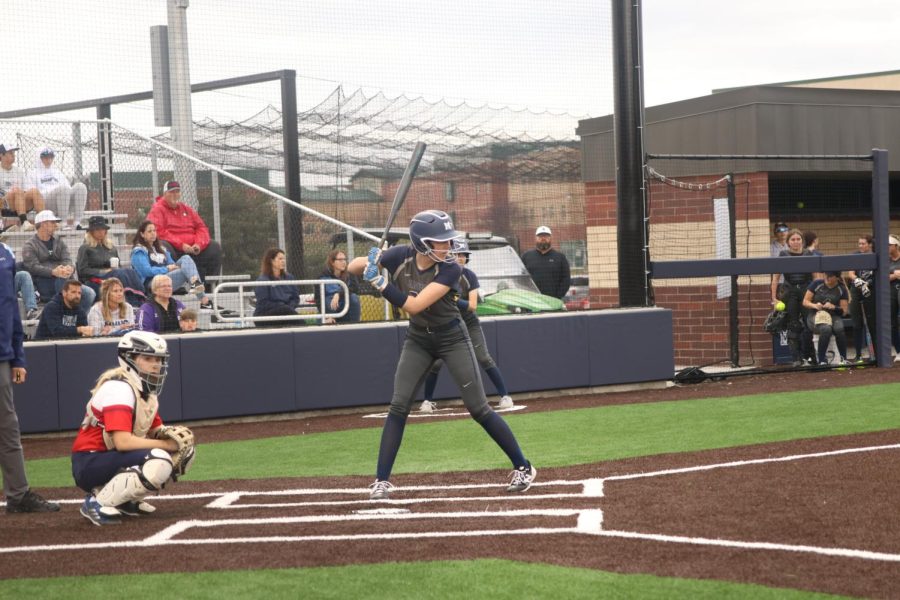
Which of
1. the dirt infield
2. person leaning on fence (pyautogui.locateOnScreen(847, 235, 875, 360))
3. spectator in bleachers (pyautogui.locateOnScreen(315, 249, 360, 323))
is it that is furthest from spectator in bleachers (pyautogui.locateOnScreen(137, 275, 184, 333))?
person leaning on fence (pyautogui.locateOnScreen(847, 235, 875, 360))

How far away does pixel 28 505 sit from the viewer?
738 centimetres

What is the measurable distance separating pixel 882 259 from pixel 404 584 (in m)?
12.5

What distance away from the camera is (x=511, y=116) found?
46.4ft

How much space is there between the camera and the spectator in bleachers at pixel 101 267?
1295cm

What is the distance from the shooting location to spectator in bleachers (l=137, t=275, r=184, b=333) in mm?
12500

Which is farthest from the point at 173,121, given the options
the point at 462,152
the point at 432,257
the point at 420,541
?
the point at 420,541

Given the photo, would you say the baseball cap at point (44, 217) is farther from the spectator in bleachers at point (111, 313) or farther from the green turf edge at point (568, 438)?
the green turf edge at point (568, 438)

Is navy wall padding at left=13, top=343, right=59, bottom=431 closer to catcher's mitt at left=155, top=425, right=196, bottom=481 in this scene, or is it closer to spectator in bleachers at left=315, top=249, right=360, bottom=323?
spectator in bleachers at left=315, top=249, right=360, bottom=323

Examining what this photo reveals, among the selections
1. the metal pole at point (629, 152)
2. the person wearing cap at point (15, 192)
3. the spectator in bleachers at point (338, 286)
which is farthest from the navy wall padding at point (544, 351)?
the person wearing cap at point (15, 192)

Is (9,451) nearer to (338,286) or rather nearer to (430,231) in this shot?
(430,231)

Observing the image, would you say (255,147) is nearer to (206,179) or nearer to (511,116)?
(206,179)

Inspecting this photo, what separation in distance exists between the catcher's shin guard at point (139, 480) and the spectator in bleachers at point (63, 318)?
614 cm

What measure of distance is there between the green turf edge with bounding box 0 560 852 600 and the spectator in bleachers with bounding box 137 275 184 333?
7.35 m

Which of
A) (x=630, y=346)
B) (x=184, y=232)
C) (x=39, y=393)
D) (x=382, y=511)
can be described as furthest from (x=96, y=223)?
(x=382, y=511)
